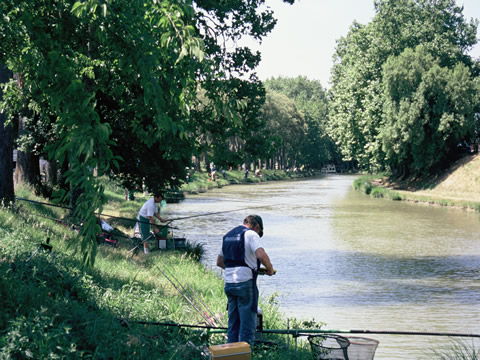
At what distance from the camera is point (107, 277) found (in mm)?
10539

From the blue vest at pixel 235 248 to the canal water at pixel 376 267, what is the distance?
417cm

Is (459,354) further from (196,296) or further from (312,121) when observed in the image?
(312,121)

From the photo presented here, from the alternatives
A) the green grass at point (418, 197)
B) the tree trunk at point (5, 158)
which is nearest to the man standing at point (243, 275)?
the tree trunk at point (5, 158)

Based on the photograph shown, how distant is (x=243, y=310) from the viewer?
7.61 m

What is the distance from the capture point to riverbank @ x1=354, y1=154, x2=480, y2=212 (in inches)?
1618

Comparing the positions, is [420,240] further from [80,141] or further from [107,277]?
[80,141]

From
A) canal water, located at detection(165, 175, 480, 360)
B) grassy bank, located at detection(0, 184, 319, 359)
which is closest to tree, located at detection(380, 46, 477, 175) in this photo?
canal water, located at detection(165, 175, 480, 360)

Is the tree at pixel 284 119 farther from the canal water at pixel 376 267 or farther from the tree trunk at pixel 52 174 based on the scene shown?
the tree trunk at pixel 52 174

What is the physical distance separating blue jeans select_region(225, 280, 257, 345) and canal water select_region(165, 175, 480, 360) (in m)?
3.77

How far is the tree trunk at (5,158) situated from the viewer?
14.6 m

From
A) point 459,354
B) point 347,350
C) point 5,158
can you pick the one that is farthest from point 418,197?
point 347,350

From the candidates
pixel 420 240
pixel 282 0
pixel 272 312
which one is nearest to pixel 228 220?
pixel 420 240

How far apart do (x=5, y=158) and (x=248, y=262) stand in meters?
9.49

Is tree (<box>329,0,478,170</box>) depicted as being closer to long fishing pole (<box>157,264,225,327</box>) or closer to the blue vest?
long fishing pole (<box>157,264,225,327</box>)
